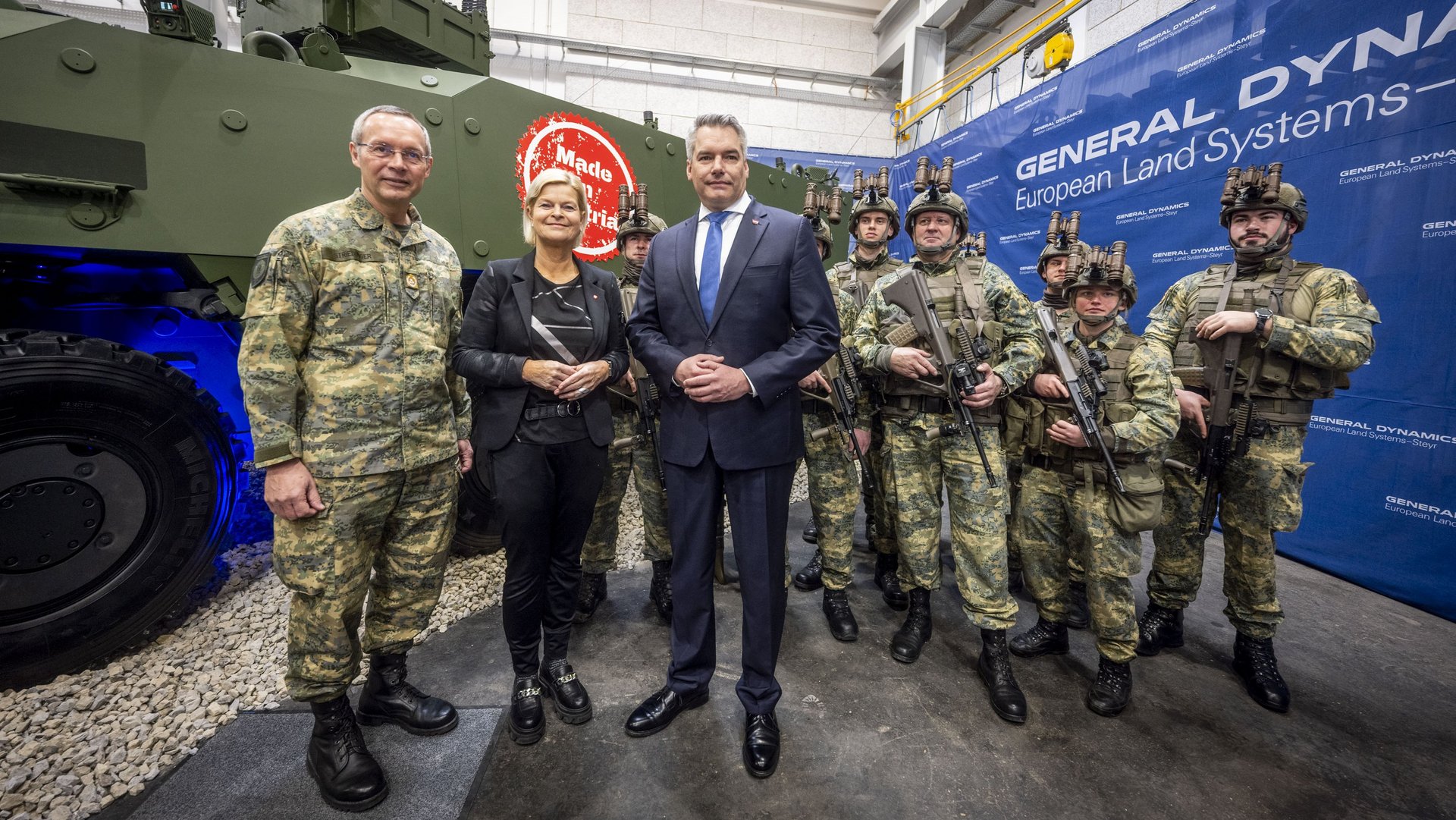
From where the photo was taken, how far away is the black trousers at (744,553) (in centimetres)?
192

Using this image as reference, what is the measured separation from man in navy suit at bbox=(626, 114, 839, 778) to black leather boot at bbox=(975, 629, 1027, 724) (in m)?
0.94

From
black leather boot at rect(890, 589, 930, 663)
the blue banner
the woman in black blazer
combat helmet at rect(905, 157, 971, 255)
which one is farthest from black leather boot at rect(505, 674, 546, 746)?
the blue banner

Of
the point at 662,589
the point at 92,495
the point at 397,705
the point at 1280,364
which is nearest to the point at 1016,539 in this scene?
the point at 1280,364

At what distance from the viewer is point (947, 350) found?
2527 millimetres

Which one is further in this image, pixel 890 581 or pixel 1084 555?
pixel 890 581

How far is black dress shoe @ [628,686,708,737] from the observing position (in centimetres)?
212

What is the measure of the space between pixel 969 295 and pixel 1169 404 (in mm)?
896

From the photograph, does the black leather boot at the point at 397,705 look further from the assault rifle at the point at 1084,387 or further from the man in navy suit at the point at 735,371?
the assault rifle at the point at 1084,387

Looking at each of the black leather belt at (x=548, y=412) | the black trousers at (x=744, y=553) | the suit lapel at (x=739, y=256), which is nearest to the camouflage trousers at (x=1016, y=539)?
the black trousers at (x=744, y=553)

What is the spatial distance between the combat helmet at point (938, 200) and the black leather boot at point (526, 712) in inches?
96.8

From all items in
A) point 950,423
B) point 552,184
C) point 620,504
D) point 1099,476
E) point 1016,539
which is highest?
point 552,184

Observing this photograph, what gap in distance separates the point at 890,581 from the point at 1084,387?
56.5 inches

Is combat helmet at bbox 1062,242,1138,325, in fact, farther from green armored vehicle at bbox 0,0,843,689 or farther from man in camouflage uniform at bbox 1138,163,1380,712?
green armored vehicle at bbox 0,0,843,689

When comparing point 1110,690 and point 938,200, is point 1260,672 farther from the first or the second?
point 938,200
